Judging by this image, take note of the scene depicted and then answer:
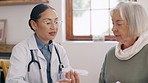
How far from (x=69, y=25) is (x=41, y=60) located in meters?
1.32

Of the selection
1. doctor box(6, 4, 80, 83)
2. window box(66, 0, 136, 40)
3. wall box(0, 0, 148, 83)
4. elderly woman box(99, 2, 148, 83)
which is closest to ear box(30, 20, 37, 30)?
doctor box(6, 4, 80, 83)

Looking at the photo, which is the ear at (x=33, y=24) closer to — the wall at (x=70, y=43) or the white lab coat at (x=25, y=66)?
the white lab coat at (x=25, y=66)

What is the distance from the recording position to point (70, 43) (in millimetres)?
2777

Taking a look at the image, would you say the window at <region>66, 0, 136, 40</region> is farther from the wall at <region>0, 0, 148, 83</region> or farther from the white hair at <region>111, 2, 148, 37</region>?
the white hair at <region>111, 2, 148, 37</region>

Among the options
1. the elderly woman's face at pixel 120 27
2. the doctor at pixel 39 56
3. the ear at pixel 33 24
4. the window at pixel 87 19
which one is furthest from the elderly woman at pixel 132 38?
the window at pixel 87 19

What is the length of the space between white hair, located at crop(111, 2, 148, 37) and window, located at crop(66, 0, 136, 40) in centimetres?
125

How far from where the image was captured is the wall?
2668 millimetres

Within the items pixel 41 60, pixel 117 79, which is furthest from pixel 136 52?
pixel 41 60

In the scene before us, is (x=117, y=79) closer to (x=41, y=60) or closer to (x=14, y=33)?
(x=41, y=60)

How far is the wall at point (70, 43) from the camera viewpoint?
2668mm

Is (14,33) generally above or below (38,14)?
below

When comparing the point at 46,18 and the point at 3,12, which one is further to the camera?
the point at 3,12

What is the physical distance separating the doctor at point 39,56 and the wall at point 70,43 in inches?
36.1

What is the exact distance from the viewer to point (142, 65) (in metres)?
1.54
